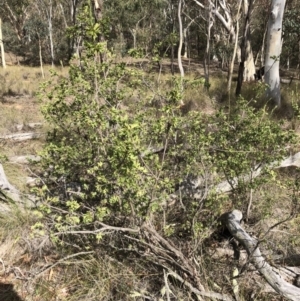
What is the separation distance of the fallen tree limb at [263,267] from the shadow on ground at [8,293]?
199 cm

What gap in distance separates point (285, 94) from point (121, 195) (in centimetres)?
565

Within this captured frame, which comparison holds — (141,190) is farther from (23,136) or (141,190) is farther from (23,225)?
(23,136)

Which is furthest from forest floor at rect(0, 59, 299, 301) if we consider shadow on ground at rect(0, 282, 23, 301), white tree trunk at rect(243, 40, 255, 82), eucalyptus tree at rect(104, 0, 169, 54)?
eucalyptus tree at rect(104, 0, 169, 54)

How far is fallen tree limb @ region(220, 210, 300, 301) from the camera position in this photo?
2.32 metres

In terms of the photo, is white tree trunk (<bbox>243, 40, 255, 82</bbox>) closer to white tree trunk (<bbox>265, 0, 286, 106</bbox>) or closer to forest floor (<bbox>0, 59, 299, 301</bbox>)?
forest floor (<bbox>0, 59, 299, 301</bbox>)

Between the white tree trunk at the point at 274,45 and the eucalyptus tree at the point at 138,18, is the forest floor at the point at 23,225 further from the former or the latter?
the eucalyptus tree at the point at 138,18

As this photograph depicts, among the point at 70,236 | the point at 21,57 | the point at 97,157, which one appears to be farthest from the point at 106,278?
the point at 21,57

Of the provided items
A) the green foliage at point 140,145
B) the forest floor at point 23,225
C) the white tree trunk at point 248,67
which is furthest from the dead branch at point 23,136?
the white tree trunk at point 248,67

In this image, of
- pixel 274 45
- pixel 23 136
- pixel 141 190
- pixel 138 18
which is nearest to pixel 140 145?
pixel 141 190

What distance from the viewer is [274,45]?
19.5ft

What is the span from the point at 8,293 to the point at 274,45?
5703 mm

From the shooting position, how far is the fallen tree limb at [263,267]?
2322 millimetres

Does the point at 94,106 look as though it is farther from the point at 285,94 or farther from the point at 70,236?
the point at 285,94

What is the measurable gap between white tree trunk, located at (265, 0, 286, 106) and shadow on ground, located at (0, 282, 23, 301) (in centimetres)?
518
